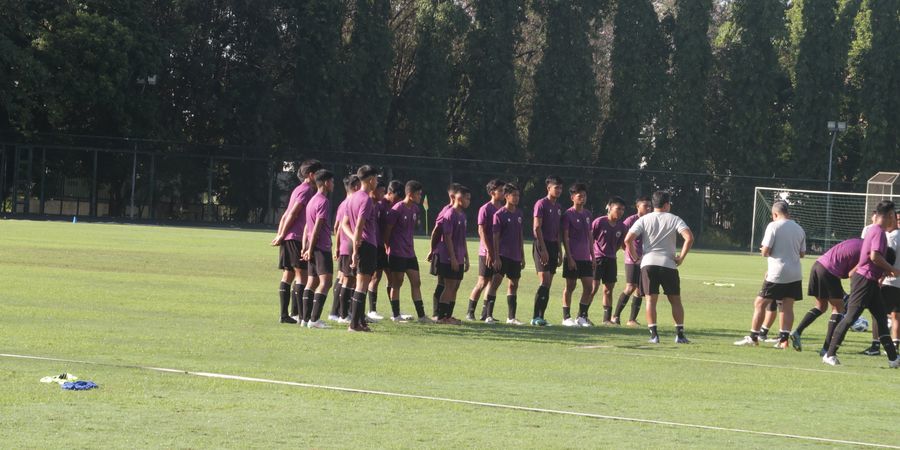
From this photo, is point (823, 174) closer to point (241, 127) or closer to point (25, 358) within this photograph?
point (241, 127)

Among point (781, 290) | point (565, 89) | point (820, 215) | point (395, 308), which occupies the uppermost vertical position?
point (565, 89)

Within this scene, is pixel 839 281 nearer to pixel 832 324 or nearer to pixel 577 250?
pixel 832 324

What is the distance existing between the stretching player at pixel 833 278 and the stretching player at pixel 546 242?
368 cm

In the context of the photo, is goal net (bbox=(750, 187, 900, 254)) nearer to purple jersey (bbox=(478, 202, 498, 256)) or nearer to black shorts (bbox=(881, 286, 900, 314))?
purple jersey (bbox=(478, 202, 498, 256))

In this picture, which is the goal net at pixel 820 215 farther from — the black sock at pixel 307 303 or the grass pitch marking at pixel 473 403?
the grass pitch marking at pixel 473 403

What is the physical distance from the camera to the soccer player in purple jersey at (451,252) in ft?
57.8

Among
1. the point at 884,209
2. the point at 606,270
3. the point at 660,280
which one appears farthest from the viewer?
the point at 606,270

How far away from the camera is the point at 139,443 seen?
8.01 metres

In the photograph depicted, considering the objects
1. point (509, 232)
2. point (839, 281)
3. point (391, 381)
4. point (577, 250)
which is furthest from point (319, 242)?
A: point (839, 281)

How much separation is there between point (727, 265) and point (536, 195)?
25.5m

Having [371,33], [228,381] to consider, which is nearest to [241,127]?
[371,33]

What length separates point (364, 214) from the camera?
50.7 ft

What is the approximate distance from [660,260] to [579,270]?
3.05 metres

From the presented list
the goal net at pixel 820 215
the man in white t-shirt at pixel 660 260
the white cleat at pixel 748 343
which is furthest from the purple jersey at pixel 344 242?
the goal net at pixel 820 215
